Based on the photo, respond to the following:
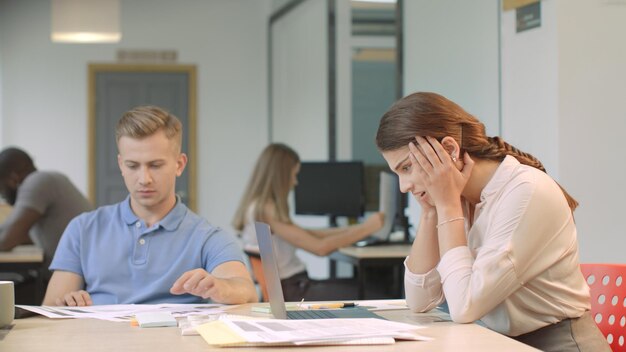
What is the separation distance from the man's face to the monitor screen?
3.17 m

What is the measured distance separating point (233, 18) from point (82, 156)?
227 cm

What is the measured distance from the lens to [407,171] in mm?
2271

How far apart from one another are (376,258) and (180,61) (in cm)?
585

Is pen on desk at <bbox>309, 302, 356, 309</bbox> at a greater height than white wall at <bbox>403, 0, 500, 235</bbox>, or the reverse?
white wall at <bbox>403, 0, 500, 235</bbox>

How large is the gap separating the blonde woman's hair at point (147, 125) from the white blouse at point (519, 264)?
1099 mm

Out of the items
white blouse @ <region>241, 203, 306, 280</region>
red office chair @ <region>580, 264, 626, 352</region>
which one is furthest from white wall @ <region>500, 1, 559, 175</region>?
red office chair @ <region>580, 264, 626, 352</region>

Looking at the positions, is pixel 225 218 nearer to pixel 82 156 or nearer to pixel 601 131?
pixel 82 156

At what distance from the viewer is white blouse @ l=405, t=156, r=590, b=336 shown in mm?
2053

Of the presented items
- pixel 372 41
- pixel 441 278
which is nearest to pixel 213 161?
pixel 372 41

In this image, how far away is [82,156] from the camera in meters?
10.2

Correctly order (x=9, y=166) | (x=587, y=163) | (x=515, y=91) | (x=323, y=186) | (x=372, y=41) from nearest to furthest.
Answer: (x=587, y=163), (x=515, y=91), (x=9, y=166), (x=323, y=186), (x=372, y=41)

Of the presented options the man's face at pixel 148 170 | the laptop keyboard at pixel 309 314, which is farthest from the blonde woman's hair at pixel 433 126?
the man's face at pixel 148 170

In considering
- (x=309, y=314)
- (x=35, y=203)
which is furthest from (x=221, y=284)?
(x=35, y=203)

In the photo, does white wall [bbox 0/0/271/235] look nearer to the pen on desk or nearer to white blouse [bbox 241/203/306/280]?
white blouse [bbox 241/203/306/280]
